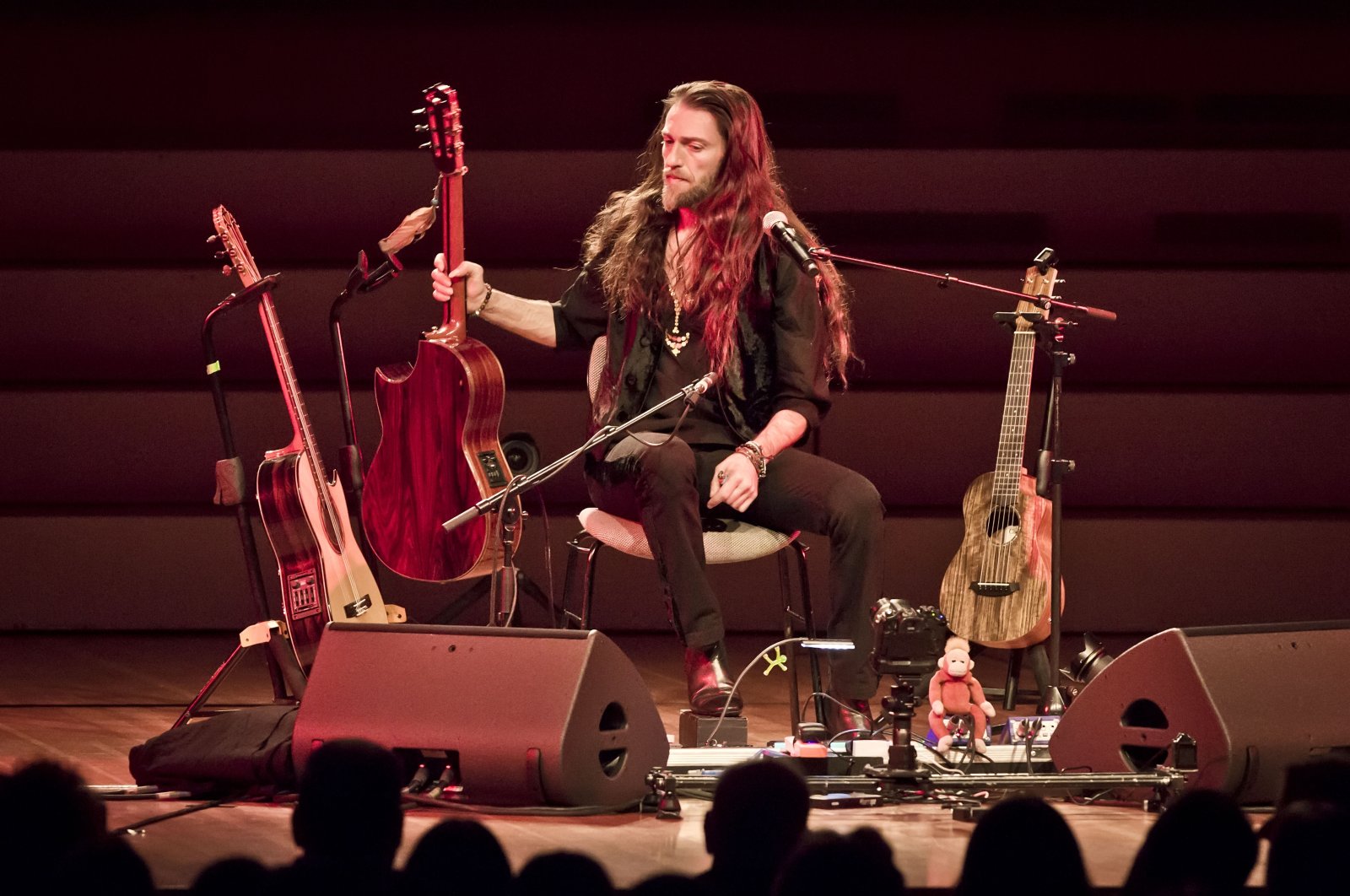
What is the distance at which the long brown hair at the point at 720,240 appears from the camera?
3.57 m

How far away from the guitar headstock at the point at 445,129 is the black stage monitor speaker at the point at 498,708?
1.10m

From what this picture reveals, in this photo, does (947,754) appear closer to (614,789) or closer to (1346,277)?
(614,789)

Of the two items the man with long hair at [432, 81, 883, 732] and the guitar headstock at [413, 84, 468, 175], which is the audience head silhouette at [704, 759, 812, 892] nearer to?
the man with long hair at [432, 81, 883, 732]

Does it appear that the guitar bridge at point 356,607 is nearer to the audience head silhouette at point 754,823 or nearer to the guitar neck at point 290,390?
the guitar neck at point 290,390

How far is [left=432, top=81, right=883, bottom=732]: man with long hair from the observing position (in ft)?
11.0

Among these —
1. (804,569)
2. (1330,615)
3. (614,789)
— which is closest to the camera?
(614,789)

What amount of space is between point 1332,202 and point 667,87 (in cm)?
211

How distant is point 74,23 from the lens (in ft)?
17.6

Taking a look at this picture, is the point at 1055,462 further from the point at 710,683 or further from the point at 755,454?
the point at 710,683

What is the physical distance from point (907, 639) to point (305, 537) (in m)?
1.39

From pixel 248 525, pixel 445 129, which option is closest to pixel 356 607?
pixel 248 525

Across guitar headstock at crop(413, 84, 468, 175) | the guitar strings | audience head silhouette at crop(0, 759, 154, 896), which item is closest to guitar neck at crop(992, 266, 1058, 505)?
the guitar strings

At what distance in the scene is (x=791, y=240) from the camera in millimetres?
3199

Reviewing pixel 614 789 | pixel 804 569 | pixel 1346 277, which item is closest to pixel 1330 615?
pixel 1346 277
